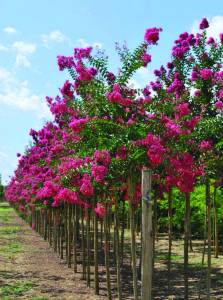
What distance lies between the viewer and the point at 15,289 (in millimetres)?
9516

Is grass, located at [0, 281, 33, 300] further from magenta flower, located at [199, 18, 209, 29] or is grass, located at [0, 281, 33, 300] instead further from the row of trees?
magenta flower, located at [199, 18, 209, 29]

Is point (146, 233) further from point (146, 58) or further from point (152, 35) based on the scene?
point (152, 35)

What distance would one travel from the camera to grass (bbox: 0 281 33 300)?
29.7 ft

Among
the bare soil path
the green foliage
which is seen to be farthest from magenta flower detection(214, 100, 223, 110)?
the green foliage

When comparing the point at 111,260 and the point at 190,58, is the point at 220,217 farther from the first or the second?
the point at 190,58

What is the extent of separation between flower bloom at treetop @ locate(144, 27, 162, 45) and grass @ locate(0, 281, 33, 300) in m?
5.07

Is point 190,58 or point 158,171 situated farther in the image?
point 190,58

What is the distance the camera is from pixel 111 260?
14.1 m

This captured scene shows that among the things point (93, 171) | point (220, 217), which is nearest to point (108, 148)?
point (93, 171)

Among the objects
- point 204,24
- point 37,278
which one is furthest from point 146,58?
point 37,278

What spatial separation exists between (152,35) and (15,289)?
5.54 metres

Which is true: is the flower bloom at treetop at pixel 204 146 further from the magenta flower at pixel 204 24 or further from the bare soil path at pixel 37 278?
the bare soil path at pixel 37 278

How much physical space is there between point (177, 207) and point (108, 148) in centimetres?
1217

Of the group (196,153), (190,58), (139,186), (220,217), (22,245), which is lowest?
(22,245)
